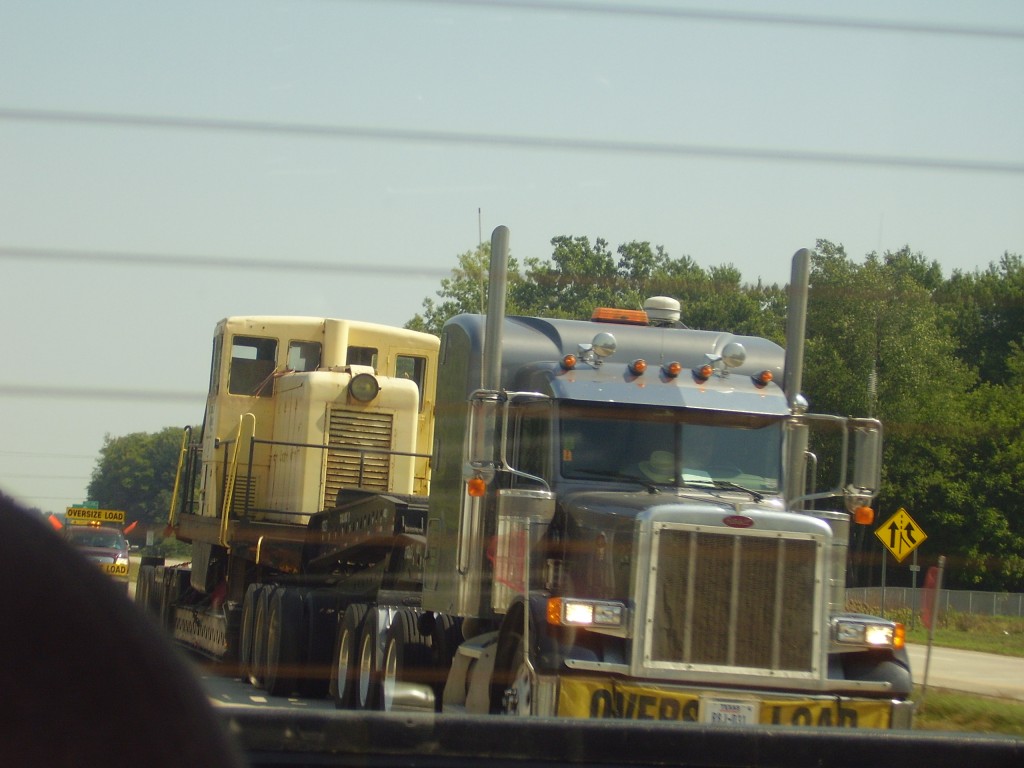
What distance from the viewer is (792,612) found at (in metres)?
6.92

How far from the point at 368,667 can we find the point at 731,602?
3.56m

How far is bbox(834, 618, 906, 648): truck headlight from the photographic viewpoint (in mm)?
7004

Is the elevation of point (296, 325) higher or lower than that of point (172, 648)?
higher

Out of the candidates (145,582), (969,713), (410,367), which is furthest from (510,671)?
(145,582)

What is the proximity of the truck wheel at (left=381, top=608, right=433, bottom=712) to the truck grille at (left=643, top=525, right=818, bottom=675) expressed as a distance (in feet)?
7.36

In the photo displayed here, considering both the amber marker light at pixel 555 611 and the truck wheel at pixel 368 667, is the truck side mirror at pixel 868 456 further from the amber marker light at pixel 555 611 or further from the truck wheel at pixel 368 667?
the truck wheel at pixel 368 667

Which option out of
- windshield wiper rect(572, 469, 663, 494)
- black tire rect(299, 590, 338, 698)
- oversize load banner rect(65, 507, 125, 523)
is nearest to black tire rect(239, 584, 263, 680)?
black tire rect(299, 590, 338, 698)

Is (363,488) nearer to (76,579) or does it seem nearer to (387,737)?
(387,737)

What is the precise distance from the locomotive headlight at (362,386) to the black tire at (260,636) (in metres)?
2.07

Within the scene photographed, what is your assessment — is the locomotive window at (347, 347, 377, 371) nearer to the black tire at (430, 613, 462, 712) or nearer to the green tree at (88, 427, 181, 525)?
the green tree at (88, 427, 181, 525)

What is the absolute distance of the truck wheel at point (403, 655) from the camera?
27.9 feet

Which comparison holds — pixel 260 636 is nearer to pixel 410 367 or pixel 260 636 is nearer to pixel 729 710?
pixel 410 367

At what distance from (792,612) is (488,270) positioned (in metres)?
2.54

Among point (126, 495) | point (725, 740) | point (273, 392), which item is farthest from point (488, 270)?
point (273, 392)
